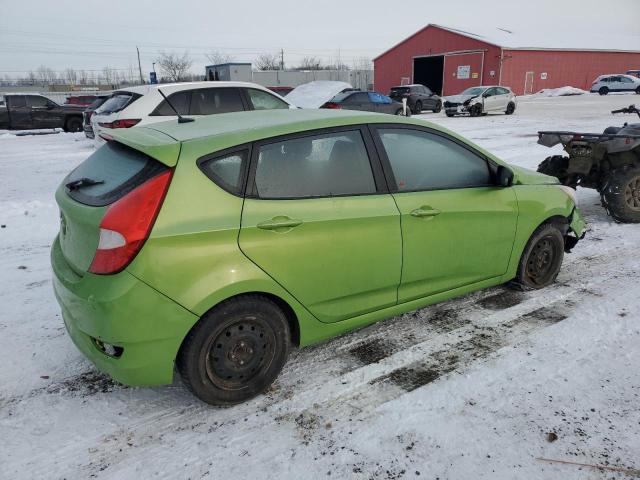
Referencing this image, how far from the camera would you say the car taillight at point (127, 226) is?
2.37 m

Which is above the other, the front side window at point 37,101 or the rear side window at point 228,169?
the front side window at point 37,101

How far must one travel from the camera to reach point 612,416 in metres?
2.65

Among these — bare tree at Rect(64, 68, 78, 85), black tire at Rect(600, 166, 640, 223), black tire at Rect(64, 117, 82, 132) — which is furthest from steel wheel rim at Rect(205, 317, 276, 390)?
bare tree at Rect(64, 68, 78, 85)

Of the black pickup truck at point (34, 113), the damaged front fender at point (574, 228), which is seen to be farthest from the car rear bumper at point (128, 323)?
the black pickup truck at point (34, 113)

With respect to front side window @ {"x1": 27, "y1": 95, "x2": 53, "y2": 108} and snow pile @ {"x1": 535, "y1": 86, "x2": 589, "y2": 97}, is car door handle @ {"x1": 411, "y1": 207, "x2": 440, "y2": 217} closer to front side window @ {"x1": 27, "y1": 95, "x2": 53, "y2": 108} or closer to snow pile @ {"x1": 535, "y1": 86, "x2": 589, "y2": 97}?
front side window @ {"x1": 27, "y1": 95, "x2": 53, "y2": 108}

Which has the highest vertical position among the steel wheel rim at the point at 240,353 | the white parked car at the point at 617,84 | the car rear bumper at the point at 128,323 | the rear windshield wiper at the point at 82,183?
the white parked car at the point at 617,84

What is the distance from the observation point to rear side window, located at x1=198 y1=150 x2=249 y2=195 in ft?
8.51

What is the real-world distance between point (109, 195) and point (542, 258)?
3518 mm

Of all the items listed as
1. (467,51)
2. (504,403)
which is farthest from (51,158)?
(467,51)

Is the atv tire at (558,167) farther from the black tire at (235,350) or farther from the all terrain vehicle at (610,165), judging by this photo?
the black tire at (235,350)

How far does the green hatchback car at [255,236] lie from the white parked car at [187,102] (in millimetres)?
6117

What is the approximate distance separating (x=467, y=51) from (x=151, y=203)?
138ft

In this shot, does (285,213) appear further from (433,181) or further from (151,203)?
(433,181)

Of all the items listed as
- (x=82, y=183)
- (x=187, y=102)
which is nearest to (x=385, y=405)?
(x=82, y=183)
